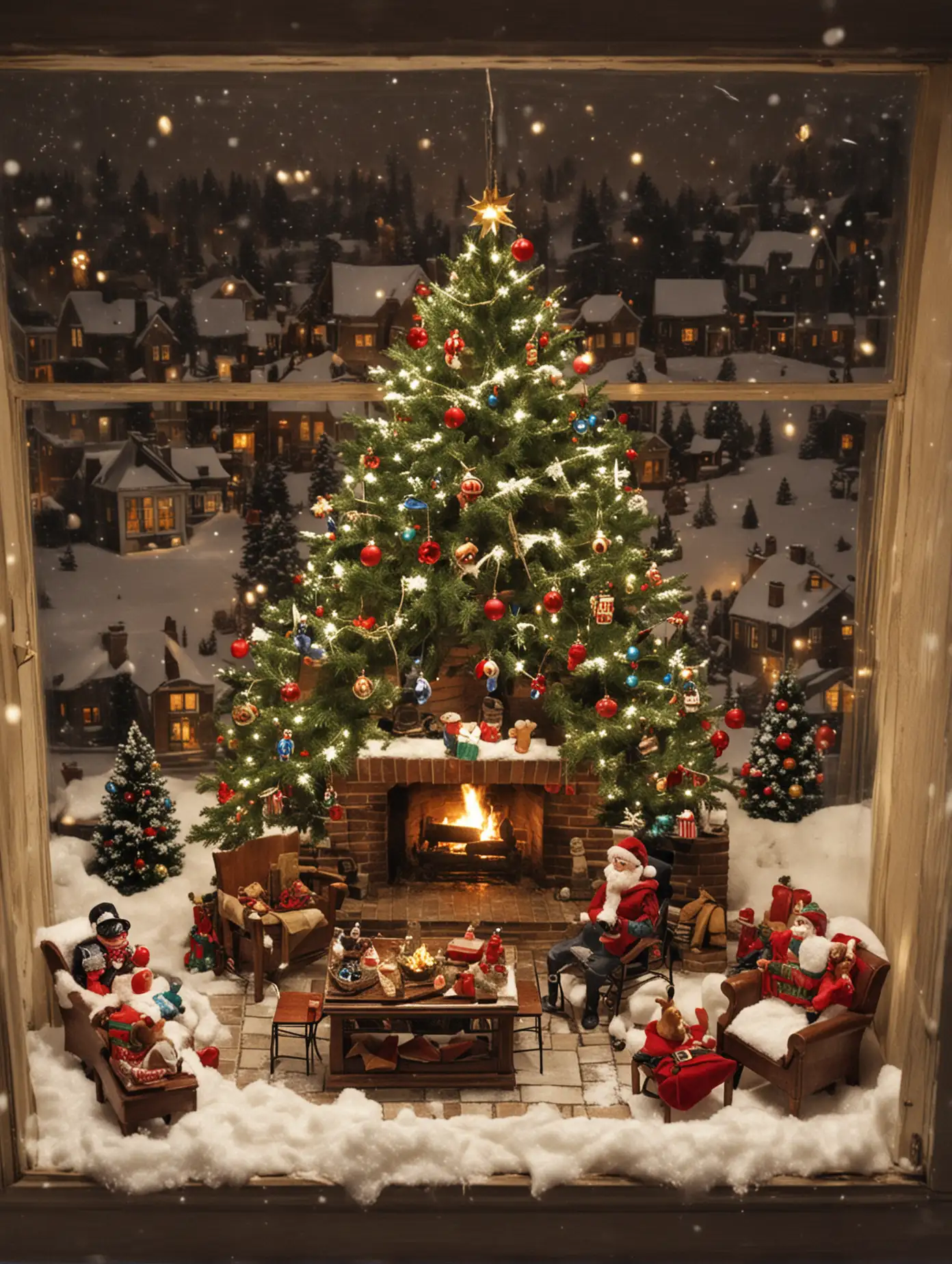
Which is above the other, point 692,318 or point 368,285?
point 368,285

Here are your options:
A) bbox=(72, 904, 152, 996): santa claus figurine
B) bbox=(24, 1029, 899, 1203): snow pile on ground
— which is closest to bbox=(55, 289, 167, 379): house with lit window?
bbox=(72, 904, 152, 996): santa claus figurine

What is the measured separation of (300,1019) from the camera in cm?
639

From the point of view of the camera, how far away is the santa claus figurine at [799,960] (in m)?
6.16

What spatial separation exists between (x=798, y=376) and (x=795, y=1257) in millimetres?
4660

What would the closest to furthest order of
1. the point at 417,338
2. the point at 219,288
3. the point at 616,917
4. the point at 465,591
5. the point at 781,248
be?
the point at 616,917, the point at 417,338, the point at 465,591, the point at 781,248, the point at 219,288

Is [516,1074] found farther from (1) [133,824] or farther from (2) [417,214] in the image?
(2) [417,214]

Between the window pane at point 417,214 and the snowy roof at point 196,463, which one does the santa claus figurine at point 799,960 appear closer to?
the window pane at point 417,214

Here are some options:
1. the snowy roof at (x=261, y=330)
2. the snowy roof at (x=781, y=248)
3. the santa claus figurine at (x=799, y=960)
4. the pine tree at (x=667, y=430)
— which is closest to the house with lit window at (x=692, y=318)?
the snowy roof at (x=781, y=248)

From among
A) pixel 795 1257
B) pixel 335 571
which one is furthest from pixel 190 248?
pixel 795 1257

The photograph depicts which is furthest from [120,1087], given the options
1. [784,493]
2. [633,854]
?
[784,493]

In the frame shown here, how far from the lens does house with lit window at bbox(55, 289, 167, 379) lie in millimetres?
7492

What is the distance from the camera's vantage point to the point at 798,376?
7.67 meters

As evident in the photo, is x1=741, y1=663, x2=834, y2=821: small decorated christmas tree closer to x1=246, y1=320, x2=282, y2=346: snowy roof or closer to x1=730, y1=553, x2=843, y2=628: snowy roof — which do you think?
x1=730, y1=553, x2=843, y2=628: snowy roof

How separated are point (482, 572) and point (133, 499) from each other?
7.59 ft
